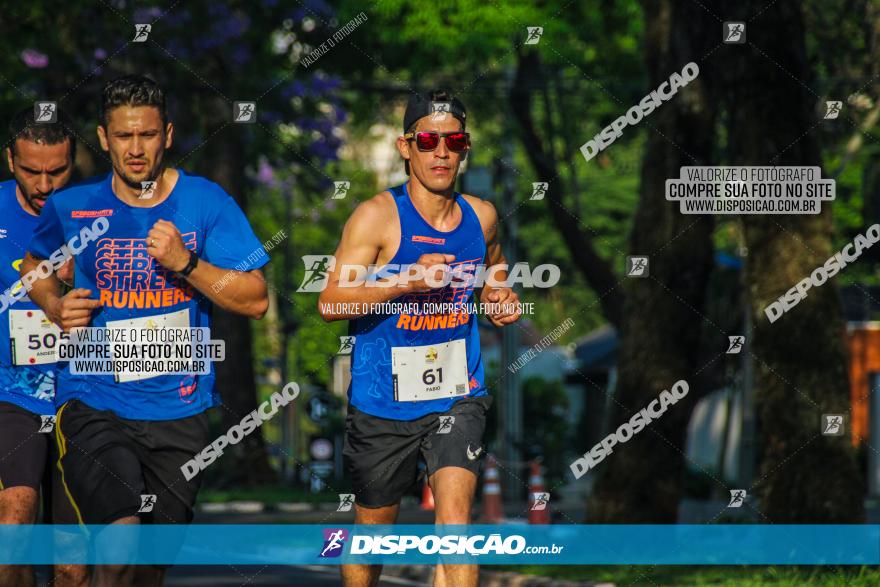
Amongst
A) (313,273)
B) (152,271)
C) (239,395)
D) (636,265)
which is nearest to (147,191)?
(152,271)

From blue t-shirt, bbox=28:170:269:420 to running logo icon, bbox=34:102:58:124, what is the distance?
1.26 meters

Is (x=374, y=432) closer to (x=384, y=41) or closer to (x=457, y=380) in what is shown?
(x=457, y=380)

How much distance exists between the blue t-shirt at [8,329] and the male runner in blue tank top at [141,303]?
83 cm

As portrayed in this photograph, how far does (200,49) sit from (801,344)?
11.0m

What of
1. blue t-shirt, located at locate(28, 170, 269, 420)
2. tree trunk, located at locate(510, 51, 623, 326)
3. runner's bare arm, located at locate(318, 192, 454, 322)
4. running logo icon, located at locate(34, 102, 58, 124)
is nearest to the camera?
blue t-shirt, located at locate(28, 170, 269, 420)

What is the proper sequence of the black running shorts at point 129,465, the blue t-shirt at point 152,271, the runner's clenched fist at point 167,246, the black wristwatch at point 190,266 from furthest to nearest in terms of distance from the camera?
the blue t-shirt at point 152,271 < the black running shorts at point 129,465 < the black wristwatch at point 190,266 < the runner's clenched fist at point 167,246

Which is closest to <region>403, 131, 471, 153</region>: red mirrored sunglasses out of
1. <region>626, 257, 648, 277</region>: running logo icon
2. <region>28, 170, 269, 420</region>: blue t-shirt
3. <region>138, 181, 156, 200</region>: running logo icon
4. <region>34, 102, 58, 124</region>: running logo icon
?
<region>28, 170, 269, 420</region>: blue t-shirt

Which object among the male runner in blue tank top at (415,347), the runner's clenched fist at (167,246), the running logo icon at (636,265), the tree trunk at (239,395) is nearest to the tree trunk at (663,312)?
the running logo icon at (636,265)

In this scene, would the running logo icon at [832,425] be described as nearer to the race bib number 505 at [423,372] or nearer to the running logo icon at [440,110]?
the race bib number 505 at [423,372]

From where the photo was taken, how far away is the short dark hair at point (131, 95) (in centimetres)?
688

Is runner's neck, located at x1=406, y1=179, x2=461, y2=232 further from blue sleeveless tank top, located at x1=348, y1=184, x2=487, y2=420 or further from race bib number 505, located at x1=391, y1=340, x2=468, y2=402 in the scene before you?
race bib number 505, located at x1=391, y1=340, x2=468, y2=402

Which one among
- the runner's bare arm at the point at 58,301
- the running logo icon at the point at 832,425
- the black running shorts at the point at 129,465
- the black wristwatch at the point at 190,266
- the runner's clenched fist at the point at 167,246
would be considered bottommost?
the running logo icon at the point at 832,425

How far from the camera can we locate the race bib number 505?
24.9 feet

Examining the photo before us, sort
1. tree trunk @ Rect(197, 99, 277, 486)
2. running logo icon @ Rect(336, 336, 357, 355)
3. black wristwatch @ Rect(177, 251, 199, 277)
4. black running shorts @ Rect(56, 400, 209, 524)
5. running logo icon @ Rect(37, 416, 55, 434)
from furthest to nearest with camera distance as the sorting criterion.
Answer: tree trunk @ Rect(197, 99, 277, 486) < running logo icon @ Rect(336, 336, 357, 355) < running logo icon @ Rect(37, 416, 55, 434) < black running shorts @ Rect(56, 400, 209, 524) < black wristwatch @ Rect(177, 251, 199, 277)
